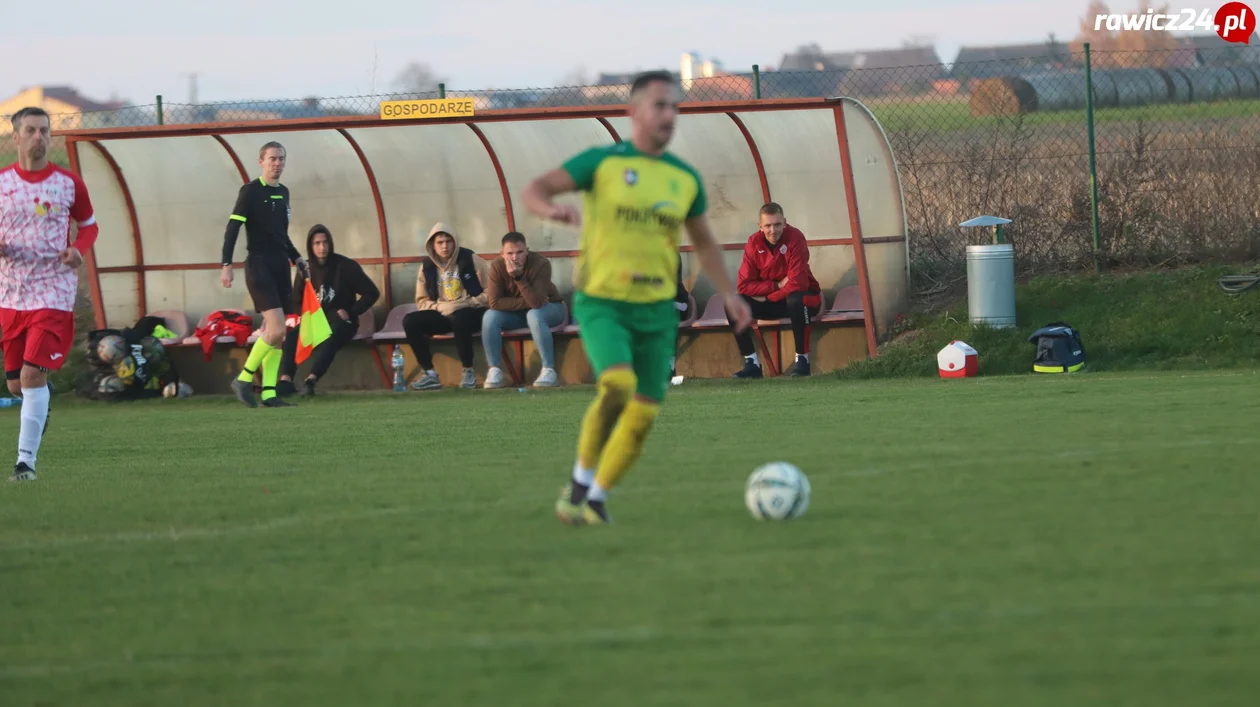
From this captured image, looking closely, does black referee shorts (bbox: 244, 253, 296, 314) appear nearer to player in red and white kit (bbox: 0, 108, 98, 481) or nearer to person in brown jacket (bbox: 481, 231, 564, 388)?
person in brown jacket (bbox: 481, 231, 564, 388)

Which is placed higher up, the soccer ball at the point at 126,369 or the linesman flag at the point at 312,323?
the linesman flag at the point at 312,323

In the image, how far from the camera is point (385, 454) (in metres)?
9.70

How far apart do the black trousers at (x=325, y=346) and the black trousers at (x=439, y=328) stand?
57 centimetres

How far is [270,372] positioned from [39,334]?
17.0 ft

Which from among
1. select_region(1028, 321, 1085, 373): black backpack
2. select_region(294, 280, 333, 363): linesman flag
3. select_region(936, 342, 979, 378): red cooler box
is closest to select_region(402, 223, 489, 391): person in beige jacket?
select_region(294, 280, 333, 363): linesman flag

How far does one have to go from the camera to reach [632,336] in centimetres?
650

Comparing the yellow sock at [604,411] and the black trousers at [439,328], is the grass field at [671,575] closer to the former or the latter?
the yellow sock at [604,411]

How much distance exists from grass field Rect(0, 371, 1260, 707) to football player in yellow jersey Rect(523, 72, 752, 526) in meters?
0.32

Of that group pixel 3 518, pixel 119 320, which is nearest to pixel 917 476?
pixel 3 518

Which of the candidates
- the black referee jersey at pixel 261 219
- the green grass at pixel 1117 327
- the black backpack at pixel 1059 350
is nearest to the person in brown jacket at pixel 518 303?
the black referee jersey at pixel 261 219

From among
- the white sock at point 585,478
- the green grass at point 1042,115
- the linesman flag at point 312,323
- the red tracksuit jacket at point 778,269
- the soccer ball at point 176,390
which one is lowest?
the soccer ball at point 176,390

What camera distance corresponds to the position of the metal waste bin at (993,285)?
15008 mm

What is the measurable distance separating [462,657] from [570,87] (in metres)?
14.2

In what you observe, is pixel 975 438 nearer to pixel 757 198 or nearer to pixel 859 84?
pixel 757 198
